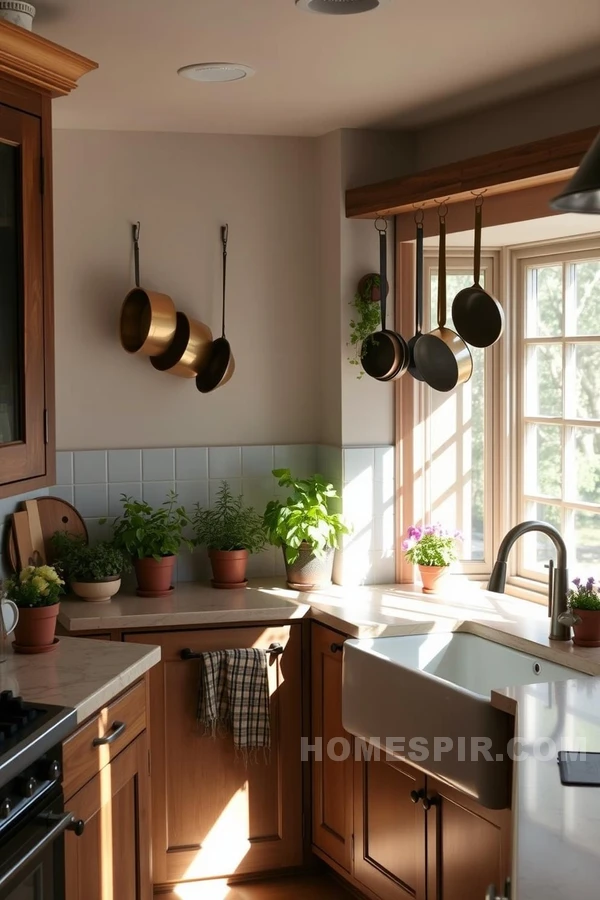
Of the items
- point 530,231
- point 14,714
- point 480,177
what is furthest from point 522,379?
point 14,714

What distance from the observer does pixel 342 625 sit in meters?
3.05

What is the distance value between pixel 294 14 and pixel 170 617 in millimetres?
1722

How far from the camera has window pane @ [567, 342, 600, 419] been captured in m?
3.19

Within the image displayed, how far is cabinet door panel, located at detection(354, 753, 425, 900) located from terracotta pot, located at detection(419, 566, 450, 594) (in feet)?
2.16

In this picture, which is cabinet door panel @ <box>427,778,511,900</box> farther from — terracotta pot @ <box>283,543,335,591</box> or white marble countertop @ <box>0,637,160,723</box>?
terracotta pot @ <box>283,543,335,591</box>

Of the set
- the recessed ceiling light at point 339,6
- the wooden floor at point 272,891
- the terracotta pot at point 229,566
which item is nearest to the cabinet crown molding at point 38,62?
the recessed ceiling light at point 339,6

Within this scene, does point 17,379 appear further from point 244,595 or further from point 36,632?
point 244,595

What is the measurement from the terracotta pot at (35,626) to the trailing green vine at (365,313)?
56.7 inches

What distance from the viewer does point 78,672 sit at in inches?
95.5

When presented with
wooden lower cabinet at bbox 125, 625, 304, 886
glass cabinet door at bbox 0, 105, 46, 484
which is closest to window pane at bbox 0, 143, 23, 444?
glass cabinet door at bbox 0, 105, 46, 484

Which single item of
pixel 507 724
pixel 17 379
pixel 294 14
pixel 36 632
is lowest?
pixel 507 724

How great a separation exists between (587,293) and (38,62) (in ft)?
5.87

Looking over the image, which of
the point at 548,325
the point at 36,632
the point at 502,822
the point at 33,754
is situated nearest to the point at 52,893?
the point at 33,754

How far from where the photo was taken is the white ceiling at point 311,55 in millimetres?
2361
